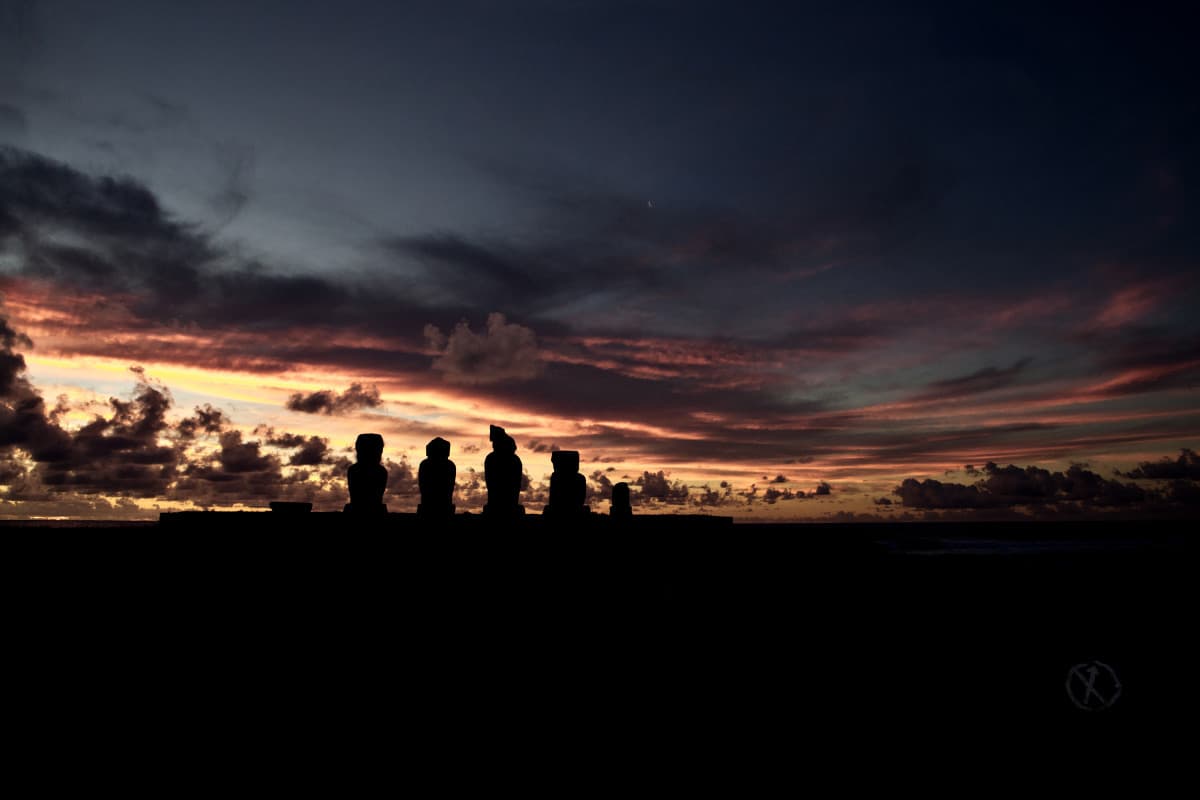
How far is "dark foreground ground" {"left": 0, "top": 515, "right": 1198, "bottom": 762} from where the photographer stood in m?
15.3

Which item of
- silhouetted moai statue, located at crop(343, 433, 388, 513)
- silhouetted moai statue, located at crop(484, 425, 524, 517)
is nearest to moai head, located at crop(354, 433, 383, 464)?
silhouetted moai statue, located at crop(343, 433, 388, 513)

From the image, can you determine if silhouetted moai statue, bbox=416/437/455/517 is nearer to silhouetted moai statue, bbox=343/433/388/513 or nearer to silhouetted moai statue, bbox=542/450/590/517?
silhouetted moai statue, bbox=343/433/388/513

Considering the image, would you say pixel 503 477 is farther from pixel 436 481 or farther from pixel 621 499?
pixel 621 499

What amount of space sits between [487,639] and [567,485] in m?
6.27

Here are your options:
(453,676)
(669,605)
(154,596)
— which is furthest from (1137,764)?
(154,596)

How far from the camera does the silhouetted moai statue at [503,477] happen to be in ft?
72.2

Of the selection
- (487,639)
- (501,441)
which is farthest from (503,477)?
(487,639)

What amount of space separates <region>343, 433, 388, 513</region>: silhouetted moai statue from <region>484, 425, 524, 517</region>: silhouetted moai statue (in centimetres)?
335

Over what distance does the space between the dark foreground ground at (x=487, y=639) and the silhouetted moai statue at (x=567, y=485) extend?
4.83ft

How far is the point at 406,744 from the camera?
1435 cm

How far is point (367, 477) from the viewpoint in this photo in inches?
858

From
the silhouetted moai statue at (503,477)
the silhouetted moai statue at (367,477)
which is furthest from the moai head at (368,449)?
the silhouetted moai statue at (503,477)

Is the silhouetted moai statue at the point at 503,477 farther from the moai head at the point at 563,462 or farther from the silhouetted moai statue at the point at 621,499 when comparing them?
the silhouetted moai statue at the point at 621,499

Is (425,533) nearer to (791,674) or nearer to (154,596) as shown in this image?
(154,596)
